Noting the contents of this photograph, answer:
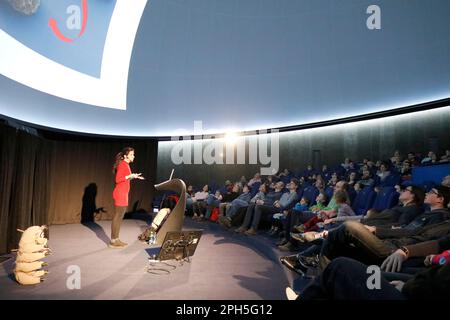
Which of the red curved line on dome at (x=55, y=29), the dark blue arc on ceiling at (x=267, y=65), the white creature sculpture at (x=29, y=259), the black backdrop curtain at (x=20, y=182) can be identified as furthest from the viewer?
the dark blue arc on ceiling at (x=267, y=65)

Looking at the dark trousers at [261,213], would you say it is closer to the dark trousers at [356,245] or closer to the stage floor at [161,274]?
the stage floor at [161,274]

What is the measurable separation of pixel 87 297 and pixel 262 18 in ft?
26.4

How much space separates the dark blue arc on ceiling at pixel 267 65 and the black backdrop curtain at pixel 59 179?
52cm

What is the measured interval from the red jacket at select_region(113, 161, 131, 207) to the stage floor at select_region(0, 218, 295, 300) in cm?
64

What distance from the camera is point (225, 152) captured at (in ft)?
30.7

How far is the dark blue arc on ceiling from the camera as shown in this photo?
6961mm

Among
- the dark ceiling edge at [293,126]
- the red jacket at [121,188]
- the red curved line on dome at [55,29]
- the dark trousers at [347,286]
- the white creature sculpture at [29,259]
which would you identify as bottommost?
the white creature sculpture at [29,259]

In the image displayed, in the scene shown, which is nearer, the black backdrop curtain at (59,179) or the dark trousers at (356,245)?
the dark trousers at (356,245)

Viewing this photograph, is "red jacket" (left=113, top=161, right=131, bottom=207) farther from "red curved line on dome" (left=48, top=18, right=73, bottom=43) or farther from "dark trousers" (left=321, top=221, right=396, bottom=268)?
"red curved line on dome" (left=48, top=18, right=73, bottom=43)

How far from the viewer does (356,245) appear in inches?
91.9

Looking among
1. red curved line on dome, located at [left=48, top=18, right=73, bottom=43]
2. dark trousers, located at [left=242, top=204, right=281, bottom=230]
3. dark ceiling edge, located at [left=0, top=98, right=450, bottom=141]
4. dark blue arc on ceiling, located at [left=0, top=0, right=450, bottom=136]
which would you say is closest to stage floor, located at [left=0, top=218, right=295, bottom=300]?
dark trousers, located at [left=242, top=204, right=281, bottom=230]

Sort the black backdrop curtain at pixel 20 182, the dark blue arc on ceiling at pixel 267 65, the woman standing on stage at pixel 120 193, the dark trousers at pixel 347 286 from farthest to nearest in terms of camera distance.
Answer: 1. the dark blue arc on ceiling at pixel 267 65
2. the woman standing on stage at pixel 120 193
3. the black backdrop curtain at pixel 20 182
4. the dark trousers at pixel 347 286

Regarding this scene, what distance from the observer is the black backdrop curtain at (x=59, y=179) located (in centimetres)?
381

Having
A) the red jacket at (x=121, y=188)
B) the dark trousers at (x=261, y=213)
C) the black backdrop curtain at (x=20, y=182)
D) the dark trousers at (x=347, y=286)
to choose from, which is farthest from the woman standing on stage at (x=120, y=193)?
the dark trousers at (x=347, y=286)
